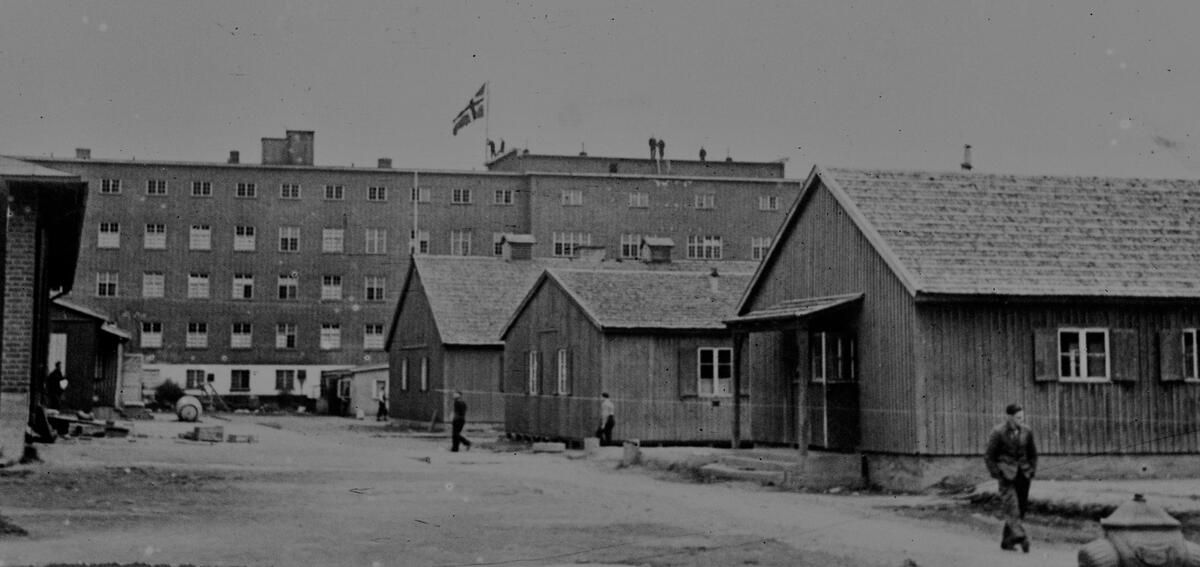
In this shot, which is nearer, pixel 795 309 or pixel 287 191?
pixel 795 309

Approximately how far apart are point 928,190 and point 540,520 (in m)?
11.8

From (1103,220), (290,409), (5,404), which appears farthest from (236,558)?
(290,409)

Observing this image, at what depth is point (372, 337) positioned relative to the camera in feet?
290

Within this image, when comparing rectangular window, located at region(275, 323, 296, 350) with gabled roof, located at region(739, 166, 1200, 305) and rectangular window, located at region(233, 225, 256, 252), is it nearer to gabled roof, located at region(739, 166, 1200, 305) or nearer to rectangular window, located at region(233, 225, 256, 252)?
rectangular window, located at region(233, 225, 256, 252)

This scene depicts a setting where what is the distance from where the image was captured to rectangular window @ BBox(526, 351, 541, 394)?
42.6 metres

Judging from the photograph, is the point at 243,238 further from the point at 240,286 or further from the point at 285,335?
the point at 285,335

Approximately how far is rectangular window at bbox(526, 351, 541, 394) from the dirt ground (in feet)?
41.8

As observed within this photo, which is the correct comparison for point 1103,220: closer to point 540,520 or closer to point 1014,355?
point 1014,355

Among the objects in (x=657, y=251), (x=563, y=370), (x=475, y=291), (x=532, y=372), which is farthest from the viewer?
(x=475, y=291)

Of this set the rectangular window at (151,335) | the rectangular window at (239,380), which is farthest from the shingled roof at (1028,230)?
the rectangular window at (151,335)

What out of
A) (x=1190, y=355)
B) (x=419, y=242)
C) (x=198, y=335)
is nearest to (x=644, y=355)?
(x=1190, y=355)

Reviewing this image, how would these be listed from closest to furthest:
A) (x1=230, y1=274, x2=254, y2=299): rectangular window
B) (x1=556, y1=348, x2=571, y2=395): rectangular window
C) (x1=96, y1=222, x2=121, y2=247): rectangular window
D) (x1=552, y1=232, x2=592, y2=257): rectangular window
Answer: (x1=556, y1=348, x2=571, y2=395): rectangular window < (x1=96, y1=222, x2=121, y2=247): rectangular window < (x1=230, y1=274, x2=254, y2=299): rectangular window < (x1=552, y1=232, x2=592, y2=257): rectangular window

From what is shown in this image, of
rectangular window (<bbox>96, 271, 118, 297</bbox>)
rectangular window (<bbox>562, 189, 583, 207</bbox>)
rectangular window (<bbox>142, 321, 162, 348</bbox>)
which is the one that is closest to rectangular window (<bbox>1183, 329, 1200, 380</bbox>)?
rectangular window (<bbox>562, 189, 583, 207</bbox>)

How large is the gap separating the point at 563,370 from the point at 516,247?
15837 mm
